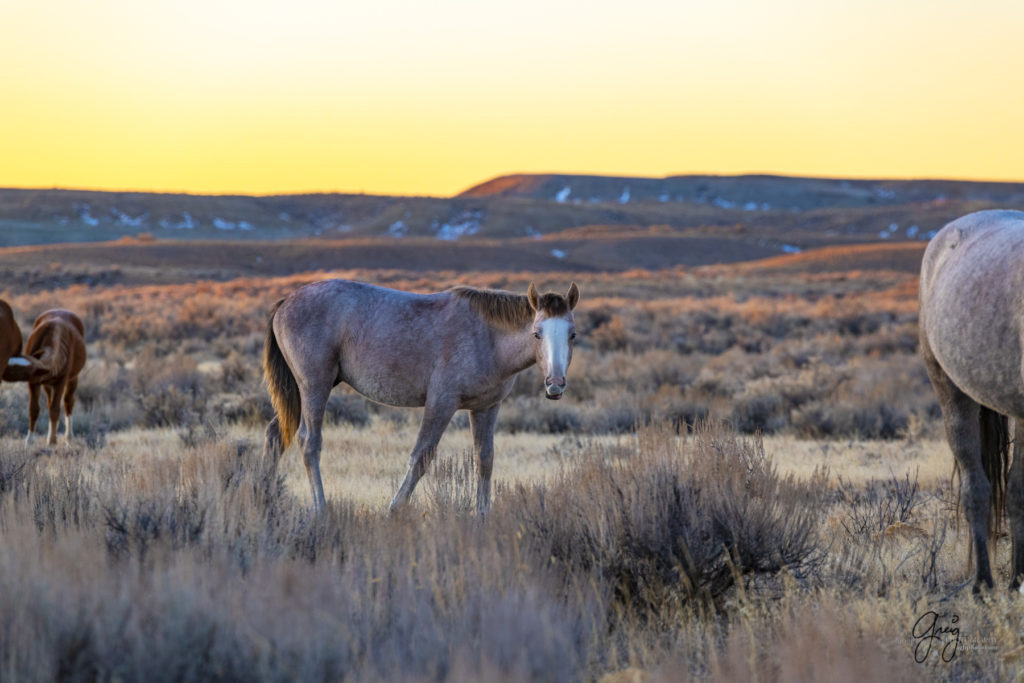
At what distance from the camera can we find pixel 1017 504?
5.47 meters

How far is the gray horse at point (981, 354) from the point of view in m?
4.92

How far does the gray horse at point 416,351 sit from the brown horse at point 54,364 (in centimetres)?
361

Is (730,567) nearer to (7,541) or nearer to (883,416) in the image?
(7,541)

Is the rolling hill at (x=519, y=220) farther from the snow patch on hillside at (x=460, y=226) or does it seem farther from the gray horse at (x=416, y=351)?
the gray horse at (x=416, y=351)

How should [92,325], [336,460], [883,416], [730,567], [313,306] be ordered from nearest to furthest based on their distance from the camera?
[730,567]
[313,306]
[336,460]
[883,416]
[92,325]

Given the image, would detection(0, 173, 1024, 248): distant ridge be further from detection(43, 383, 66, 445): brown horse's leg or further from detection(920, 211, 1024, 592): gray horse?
detection(920, 211, 1024, 592): gray horse

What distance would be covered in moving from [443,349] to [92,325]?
21.8 m

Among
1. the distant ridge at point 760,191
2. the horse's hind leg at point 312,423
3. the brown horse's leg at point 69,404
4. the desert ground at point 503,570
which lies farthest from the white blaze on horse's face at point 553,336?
the distant ridge at point 760,191

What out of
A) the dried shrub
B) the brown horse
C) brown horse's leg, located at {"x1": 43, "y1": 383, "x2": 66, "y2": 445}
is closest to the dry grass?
the dried shrub

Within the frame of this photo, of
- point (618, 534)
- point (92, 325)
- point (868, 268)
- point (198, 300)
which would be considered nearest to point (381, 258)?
point (868, 268)

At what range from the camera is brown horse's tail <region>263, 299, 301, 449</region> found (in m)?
7.96

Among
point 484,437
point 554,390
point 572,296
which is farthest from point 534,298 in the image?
point 484,437

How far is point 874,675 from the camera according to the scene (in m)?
3.16

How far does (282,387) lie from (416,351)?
152 cm
